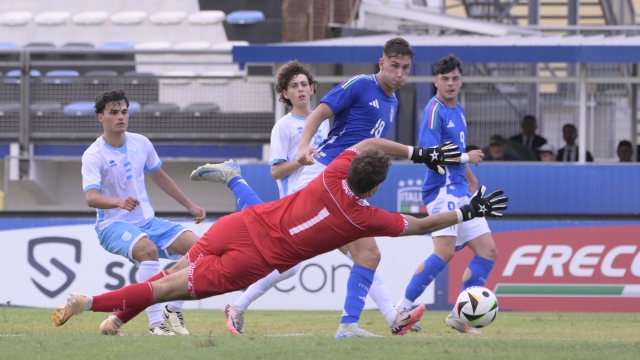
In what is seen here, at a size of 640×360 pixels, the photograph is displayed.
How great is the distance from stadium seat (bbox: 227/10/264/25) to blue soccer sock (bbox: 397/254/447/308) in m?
12.7

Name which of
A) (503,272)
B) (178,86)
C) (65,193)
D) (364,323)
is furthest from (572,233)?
(65,193)

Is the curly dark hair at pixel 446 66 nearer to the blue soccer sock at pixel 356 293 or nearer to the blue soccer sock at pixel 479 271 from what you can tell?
the blue soccer sock at pixel 479 271

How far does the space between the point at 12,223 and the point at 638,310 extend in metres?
8.18

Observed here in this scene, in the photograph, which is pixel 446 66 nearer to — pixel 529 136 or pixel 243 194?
pixel 243 194

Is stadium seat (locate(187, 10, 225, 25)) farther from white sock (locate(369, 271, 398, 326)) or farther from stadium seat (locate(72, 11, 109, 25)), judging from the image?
white sock (locate(369, 271, 398, 326))

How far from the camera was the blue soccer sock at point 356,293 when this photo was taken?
25.4 feet

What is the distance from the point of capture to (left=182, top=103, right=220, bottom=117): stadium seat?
1856cm

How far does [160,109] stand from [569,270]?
8.65m

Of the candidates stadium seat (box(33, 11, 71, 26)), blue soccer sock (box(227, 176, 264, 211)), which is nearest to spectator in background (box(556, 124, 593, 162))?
blue soccer sock (box(227, 176, 264, 211))

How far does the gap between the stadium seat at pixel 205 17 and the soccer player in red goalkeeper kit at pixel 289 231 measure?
1454 cm

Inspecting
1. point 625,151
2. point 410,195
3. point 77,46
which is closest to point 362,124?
point 410,195

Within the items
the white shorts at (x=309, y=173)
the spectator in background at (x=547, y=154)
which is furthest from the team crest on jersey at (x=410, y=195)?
the white shorts at (x=309, y=173)

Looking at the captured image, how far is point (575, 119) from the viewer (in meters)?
17.1

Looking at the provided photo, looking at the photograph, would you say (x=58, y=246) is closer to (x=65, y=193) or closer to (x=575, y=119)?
(x=65, y=193)
